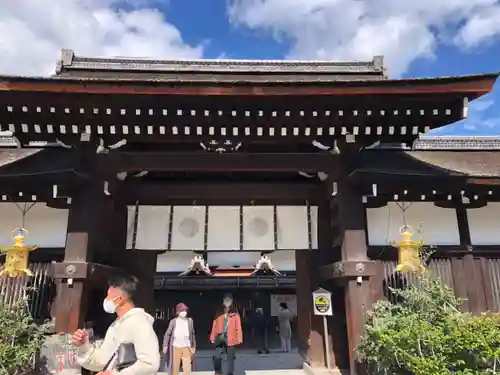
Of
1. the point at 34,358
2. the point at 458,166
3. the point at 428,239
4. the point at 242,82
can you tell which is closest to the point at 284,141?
the point at 242,82

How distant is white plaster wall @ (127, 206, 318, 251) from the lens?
7.80 m

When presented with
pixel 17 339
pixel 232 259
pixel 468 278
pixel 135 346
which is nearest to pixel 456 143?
pixel 468 278

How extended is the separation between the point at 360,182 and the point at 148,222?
13.2ft

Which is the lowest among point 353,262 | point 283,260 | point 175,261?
point 353,262

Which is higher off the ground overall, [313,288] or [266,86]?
[266,86]

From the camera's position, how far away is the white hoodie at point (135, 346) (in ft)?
8.98

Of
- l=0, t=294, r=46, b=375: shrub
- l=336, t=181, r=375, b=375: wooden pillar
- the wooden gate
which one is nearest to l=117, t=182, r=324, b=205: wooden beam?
l=336, t=181, r=375, b=375: wooden pillar

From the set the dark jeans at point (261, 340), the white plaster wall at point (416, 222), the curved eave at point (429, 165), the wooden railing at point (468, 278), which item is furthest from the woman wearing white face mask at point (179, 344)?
the dark jeans at point (261, 340)

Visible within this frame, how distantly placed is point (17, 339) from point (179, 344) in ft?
8.88

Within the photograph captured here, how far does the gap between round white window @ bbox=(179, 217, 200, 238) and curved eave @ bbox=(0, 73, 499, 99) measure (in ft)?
9.27

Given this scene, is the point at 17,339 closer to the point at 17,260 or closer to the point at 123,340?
the point at 17,260

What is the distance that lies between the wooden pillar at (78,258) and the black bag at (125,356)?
3.77 metres

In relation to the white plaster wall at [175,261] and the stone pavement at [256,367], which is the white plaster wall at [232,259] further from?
the stone pavement at [256,367]

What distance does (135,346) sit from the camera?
2771 mm
